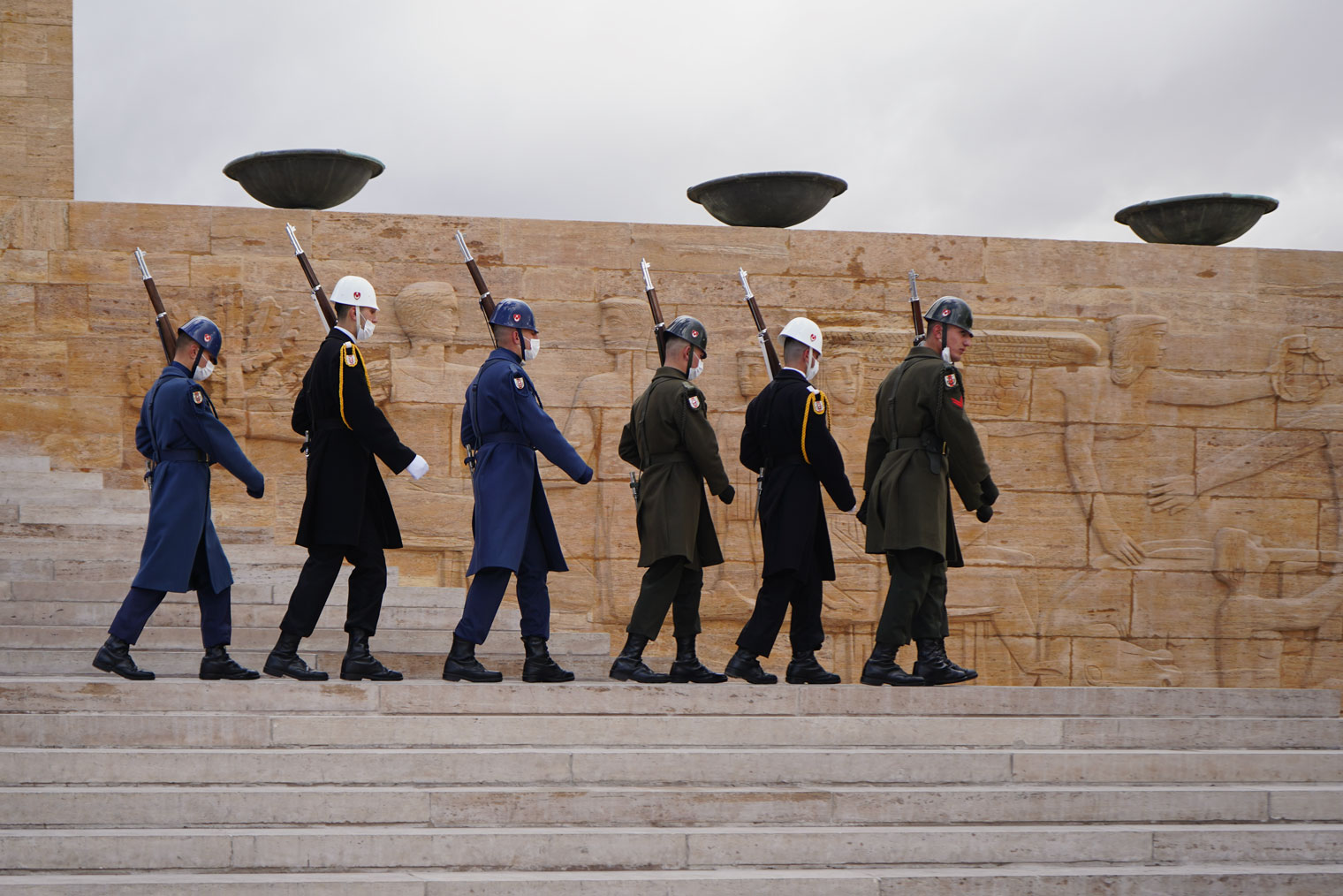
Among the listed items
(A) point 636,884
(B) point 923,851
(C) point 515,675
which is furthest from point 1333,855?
(C) point 515,675

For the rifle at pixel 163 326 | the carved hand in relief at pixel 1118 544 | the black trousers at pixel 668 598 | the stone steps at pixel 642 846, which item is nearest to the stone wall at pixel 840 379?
the carved hand in relief at pixel 1118 544

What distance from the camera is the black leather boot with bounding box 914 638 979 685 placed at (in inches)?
251

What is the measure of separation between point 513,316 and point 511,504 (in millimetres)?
883

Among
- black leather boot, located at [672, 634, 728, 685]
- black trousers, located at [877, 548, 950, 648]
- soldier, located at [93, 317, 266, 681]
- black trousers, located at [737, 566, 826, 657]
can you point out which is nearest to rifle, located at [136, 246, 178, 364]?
soldier, located at [93, 317, 266, 681]

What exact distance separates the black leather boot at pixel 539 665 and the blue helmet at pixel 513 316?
1.44 m

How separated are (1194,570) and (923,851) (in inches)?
230

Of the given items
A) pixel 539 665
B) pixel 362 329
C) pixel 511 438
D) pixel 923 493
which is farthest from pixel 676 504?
pixel 362 329

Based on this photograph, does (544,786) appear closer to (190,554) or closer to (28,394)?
(190,554)

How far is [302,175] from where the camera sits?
31.8 feet

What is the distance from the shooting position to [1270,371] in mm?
10359

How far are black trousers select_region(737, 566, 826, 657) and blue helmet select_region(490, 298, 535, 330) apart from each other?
65.3 inches

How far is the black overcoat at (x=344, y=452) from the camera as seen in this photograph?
6051 mm

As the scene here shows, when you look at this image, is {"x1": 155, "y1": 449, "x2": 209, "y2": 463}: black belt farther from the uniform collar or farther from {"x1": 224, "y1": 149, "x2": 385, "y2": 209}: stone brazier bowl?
{"x1": 224, "y1": 149, "x2": 385, "y2": 209}: stone brazier bowl

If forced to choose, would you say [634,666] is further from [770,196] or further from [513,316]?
[770,196]
